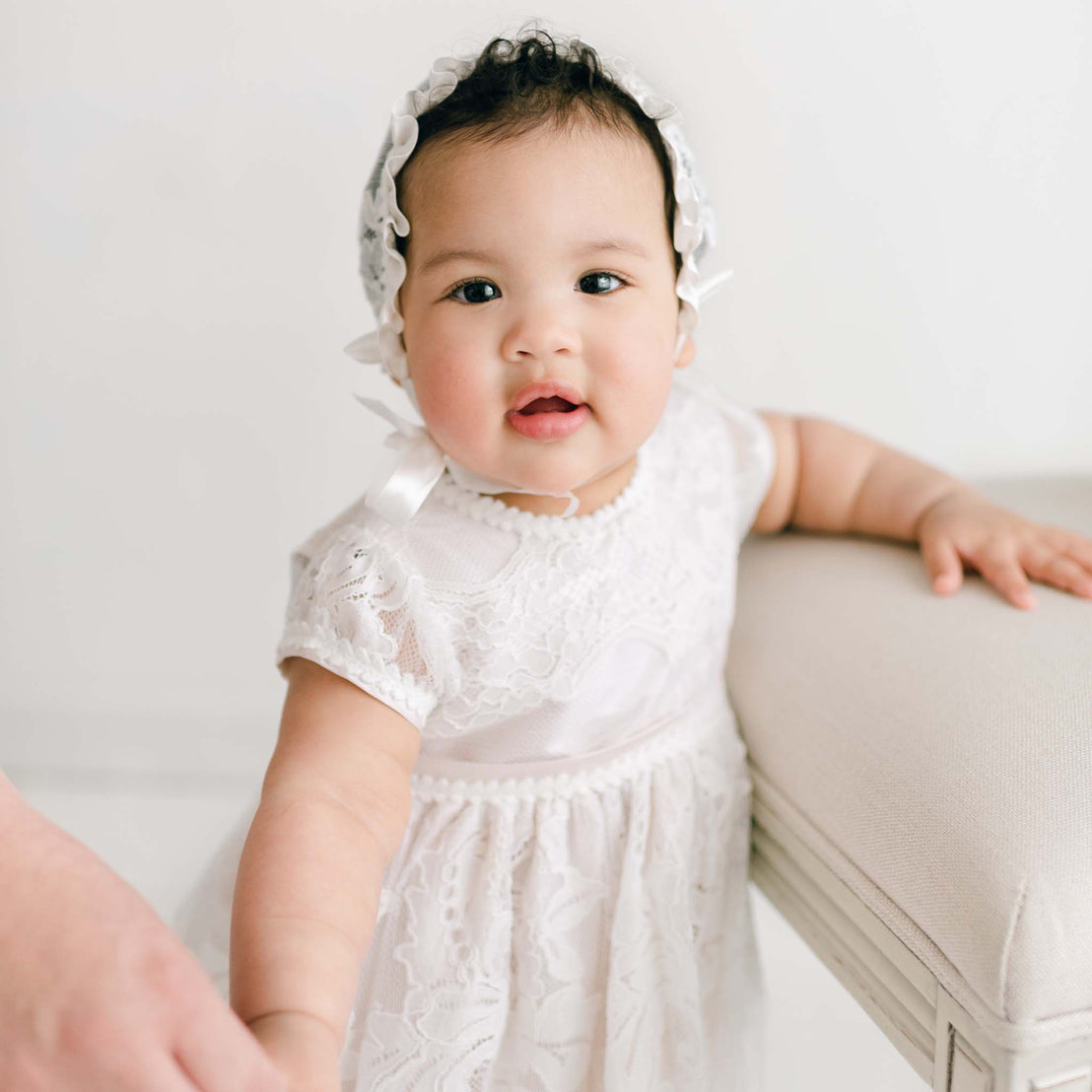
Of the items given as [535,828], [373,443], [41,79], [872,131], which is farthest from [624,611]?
[41,79]

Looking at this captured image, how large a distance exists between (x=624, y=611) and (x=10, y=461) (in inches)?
34.2

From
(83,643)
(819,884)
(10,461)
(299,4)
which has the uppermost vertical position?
(299,4)

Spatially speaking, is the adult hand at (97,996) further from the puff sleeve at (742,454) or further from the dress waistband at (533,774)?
the puff sleeve at (742,454)

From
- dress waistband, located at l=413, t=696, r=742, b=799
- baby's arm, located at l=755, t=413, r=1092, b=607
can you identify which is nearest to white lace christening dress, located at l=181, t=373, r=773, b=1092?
dress waistband, located at l=413, t=696, r=742, b=799

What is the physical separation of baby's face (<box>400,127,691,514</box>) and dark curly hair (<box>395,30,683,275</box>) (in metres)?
0.01

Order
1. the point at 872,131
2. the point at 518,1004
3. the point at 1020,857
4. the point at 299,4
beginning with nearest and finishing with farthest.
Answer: the point at 1020,857, the point at 518,1004, the point at 299,4, the point at 872,131

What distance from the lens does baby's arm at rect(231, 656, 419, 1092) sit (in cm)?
57

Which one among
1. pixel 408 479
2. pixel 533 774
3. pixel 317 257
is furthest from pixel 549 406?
pixel 317 257

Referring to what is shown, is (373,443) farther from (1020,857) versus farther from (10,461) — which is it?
(1020,857)

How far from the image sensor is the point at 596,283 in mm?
758

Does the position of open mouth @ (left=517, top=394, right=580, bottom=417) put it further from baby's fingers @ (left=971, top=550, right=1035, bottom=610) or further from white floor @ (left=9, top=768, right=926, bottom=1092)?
white floor @ (left=9, top=768, right=926, bottom=1092)

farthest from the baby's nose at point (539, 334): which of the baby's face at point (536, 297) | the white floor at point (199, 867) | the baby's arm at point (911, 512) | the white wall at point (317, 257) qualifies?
the white floor at point (199, 867)

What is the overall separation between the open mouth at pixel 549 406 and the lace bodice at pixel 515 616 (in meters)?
0.09

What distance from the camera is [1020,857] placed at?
65 cm
